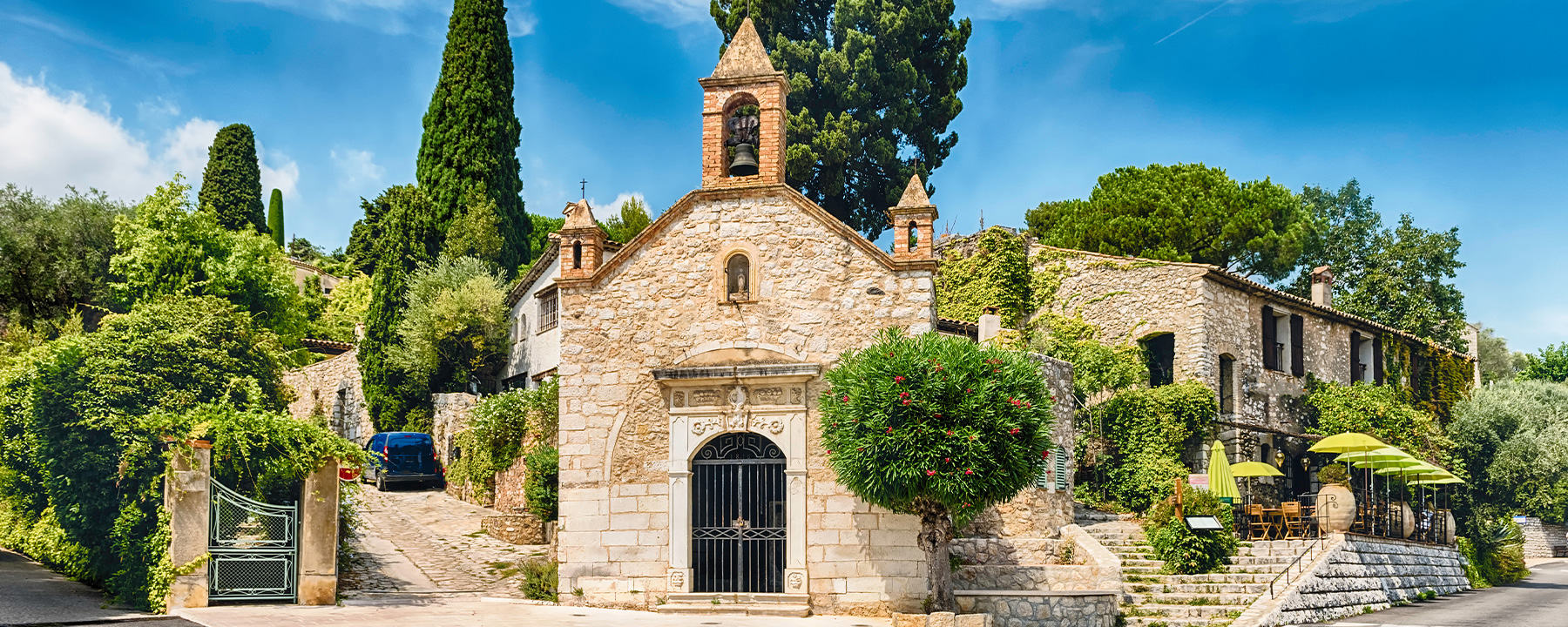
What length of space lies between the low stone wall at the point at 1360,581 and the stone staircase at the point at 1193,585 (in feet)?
1.78

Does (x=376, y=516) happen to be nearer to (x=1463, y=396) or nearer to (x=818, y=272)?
(x=818, y=272)

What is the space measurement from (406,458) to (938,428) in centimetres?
1730

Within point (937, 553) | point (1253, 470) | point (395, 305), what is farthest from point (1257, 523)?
point (395, 305)

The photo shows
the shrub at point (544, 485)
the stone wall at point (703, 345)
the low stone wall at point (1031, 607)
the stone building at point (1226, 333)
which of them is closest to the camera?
the low stone wall at point (1031, 607)

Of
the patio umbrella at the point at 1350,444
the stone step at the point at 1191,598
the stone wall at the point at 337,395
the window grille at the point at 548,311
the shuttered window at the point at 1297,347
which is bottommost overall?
the stone step at the point at 1191,598

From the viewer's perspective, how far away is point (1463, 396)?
37.7 meters

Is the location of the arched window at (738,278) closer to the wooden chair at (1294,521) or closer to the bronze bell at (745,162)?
the bronze bell at (745,162)

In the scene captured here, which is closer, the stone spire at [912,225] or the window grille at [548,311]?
the stone spire at [912,225]

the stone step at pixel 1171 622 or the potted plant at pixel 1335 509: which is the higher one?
the potted plant at pixel 1335 509

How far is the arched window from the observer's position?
18.5m

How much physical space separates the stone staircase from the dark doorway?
6912mm

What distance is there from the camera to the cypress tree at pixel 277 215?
2318 inches

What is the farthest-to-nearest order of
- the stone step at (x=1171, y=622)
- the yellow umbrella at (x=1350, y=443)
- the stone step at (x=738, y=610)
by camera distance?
the yellow umbrella at (x=1350, y=443)
the stone step at (x=1171, y=622)
the stone step at (x=738, y=610)

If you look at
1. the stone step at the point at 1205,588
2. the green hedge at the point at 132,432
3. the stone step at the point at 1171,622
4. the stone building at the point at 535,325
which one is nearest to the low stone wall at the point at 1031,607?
the stone step at the point at 1171,622
